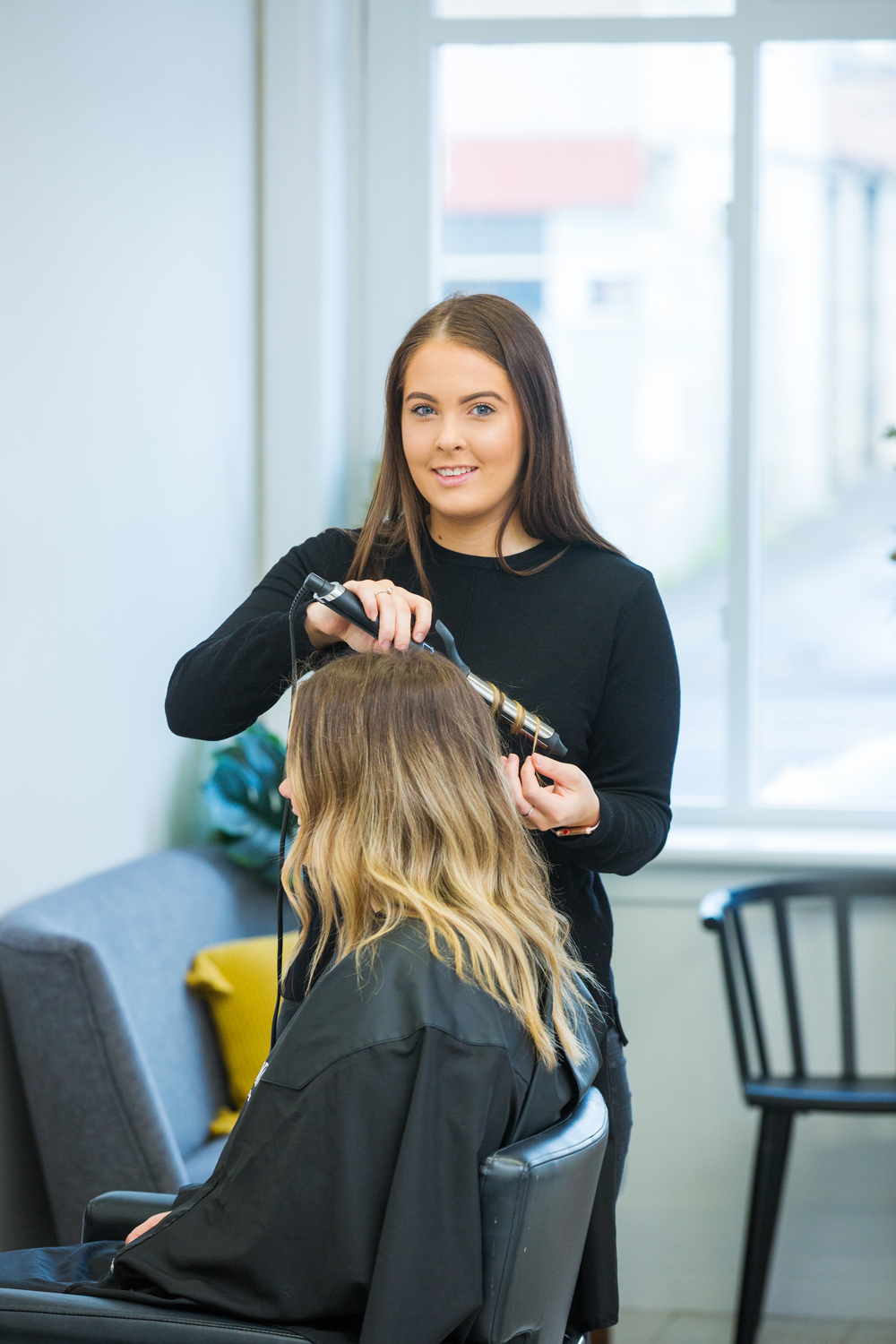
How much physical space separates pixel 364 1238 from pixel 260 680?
20.9 inches

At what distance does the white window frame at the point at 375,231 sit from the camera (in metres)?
2.83

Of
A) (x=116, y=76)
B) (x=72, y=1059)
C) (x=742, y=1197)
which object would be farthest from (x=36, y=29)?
(x=742, y=1197)

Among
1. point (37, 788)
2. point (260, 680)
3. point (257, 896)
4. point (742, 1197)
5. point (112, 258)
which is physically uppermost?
point (112, 258)

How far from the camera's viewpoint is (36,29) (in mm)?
1789

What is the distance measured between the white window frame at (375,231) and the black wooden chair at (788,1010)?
0.34 m

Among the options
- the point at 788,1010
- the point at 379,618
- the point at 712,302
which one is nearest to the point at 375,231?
the point at 712,302

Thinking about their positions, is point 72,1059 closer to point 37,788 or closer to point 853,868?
point 37,788

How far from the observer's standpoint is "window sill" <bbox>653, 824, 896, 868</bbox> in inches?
108

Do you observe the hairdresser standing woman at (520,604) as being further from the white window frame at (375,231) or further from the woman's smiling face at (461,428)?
the white window frame at (375,231)

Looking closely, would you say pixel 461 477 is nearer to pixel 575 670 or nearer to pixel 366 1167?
pixel 575 670

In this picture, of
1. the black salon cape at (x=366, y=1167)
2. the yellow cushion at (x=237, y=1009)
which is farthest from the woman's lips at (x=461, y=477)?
the yellow cushion at (x=237, y=1009)

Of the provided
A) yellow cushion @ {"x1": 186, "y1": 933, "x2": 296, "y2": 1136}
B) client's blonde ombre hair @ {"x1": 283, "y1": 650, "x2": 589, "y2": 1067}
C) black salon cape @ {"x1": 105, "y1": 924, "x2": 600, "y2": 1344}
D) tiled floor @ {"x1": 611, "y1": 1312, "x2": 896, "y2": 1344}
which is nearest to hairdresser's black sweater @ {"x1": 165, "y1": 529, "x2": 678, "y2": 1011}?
client's blonde ombre hair @ {"x1": 283, "y1": 650, "x2": 589, "y2": 1067}

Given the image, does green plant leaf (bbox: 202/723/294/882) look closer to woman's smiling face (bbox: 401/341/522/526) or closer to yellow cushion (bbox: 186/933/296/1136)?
yellow cushion (bbox: 186/933/296/1136)

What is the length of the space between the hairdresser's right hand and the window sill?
5.53ft
